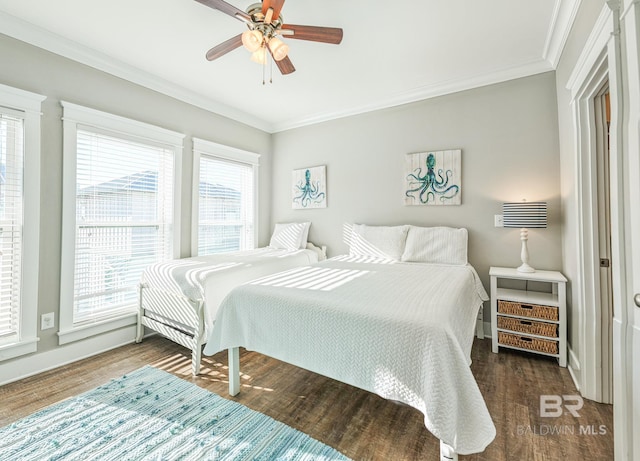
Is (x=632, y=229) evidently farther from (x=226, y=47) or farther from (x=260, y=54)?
(x=226, y=47)

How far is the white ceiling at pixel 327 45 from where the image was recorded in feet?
6.40

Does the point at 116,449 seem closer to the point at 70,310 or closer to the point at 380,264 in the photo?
the point at 70,310

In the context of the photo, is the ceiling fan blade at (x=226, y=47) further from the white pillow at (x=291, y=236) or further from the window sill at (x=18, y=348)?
the window sill at (x=18, y=348)

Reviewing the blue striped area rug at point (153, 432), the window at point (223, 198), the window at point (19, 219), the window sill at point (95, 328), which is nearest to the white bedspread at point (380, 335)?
the blue striped area rug at point (153, 432)

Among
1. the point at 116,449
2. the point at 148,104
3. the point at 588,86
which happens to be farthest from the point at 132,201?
the point at 588,86

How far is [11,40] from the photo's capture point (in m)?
2.07

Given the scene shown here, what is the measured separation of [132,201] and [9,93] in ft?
3.67

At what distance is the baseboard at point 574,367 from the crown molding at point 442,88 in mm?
2495

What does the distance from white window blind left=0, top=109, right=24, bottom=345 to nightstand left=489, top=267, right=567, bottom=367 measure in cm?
391

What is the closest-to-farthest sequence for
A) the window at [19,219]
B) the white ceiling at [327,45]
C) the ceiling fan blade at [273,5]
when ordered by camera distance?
the ceiling fan blade at [273,5] < the white ceiling at [327,45] < the window at [19,219]

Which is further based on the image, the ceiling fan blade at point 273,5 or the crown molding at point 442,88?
the crown molding at point 442,88

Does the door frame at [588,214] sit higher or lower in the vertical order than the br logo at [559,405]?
higher

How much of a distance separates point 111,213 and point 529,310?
12.7ft

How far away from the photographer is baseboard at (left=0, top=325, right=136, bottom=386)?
81.4 inches
